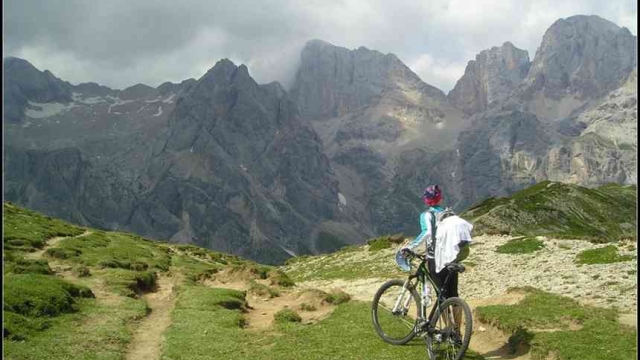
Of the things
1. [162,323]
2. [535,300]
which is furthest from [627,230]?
[162,323]

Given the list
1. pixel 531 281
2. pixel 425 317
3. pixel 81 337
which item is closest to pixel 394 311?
pixel 425 317

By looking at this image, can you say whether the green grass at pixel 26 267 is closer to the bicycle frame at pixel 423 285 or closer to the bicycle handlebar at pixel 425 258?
the bicycle frame at pixel 423 285

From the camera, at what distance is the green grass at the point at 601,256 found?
33.9 meters

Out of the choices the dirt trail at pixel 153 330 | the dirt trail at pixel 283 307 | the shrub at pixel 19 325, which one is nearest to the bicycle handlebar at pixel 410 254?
the dirt trail at pixel 283 307

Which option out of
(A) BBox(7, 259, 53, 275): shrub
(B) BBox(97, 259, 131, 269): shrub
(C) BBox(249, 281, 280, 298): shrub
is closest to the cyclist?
(C) BBox(249, 281, 280, 298): shrub

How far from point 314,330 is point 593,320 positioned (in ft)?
35.8

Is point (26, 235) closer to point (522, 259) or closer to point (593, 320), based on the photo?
point (522, 259)

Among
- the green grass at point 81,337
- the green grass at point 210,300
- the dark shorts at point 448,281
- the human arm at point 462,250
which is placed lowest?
the green grass at point 210,300

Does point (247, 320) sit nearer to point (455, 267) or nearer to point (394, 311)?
point (394, 311)

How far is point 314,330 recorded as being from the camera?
2275cm

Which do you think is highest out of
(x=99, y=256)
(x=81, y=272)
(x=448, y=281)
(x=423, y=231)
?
(x=423, y=231)

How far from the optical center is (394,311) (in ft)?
62.8

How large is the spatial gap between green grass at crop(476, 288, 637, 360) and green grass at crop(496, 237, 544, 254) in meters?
20.5

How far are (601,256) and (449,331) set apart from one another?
24187mm
